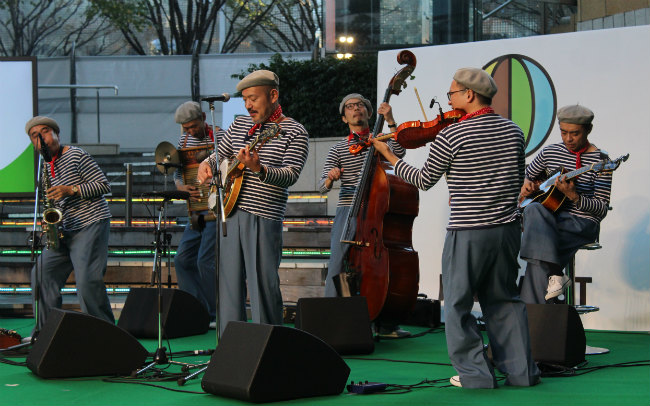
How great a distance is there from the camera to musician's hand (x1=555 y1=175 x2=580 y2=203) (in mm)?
6426

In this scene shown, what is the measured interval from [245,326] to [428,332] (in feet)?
11.8

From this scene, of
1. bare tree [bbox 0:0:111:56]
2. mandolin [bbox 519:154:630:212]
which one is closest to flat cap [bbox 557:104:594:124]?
mandolin [bbox 519:154:630:212]

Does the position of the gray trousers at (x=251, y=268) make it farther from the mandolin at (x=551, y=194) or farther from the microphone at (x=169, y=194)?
the mandolin at (x=551, y=194)

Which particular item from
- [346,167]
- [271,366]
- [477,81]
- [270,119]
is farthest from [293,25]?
[271,366]

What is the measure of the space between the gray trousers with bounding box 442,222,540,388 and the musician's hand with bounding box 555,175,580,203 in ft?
4.13

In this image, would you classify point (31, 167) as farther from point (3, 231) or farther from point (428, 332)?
point (428, 332)

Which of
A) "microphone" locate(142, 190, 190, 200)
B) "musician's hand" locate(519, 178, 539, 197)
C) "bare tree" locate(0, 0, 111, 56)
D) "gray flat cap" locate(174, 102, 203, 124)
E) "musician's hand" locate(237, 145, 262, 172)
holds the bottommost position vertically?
"microphone" locate(142, 190, 190, 200)

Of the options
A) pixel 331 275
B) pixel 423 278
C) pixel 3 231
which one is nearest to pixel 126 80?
pixel 3 231

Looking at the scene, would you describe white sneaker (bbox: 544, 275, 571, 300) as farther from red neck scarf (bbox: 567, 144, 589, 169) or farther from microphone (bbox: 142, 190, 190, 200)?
microphone (bbox: 142, 190, 190, 200)

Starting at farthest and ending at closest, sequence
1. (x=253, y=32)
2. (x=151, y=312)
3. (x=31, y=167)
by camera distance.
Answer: (x=253, y=32), (x=31, y=167), (x=151, y=312)

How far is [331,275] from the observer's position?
7324 mm


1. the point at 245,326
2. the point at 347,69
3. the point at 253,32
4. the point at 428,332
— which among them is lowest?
the point at 428,332

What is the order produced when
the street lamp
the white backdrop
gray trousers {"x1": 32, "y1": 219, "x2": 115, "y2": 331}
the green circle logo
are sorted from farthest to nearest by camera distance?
the street lamp, the green circle logo, the white backdrop, gray trousers {"x1": 32, "y1": 219, "x2": 115, "y2": 331}

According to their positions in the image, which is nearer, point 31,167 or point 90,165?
point 90,165
